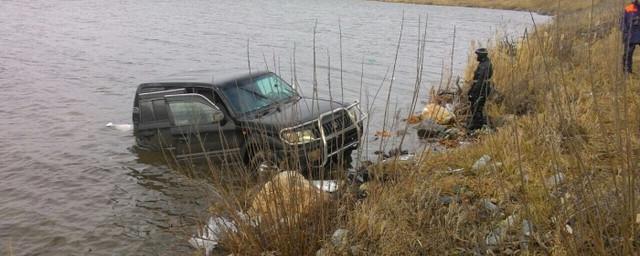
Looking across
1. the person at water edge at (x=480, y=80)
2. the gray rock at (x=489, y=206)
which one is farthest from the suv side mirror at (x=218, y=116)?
the gray rock at (x=489, y=206)

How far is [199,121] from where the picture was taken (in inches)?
338

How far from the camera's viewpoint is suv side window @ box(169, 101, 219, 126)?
8641 millimetres

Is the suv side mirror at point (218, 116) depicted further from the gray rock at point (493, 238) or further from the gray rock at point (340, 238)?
the gray rock at point (493, 238)

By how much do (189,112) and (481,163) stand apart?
16.4 feet

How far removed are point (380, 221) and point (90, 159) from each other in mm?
7899

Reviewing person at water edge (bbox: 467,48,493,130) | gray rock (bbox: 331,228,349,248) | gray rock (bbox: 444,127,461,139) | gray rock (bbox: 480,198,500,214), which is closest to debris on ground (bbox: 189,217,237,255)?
gray rock (bbox: 331,228,349,248)

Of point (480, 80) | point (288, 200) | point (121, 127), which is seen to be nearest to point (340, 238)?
point (288, 200)

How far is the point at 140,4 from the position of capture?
49.6 metres

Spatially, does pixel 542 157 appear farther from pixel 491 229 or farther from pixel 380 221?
pixel 380 221

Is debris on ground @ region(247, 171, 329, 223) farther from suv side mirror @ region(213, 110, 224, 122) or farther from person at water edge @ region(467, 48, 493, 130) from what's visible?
person at water edge @ region(467, 48, 493, 130)

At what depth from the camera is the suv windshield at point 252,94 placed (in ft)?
28.4

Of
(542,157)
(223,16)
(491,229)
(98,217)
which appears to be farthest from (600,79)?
(223,16)

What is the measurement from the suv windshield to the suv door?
13.5 inches

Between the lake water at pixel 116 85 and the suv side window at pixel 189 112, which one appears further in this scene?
the suv side window at pixel 189 112
